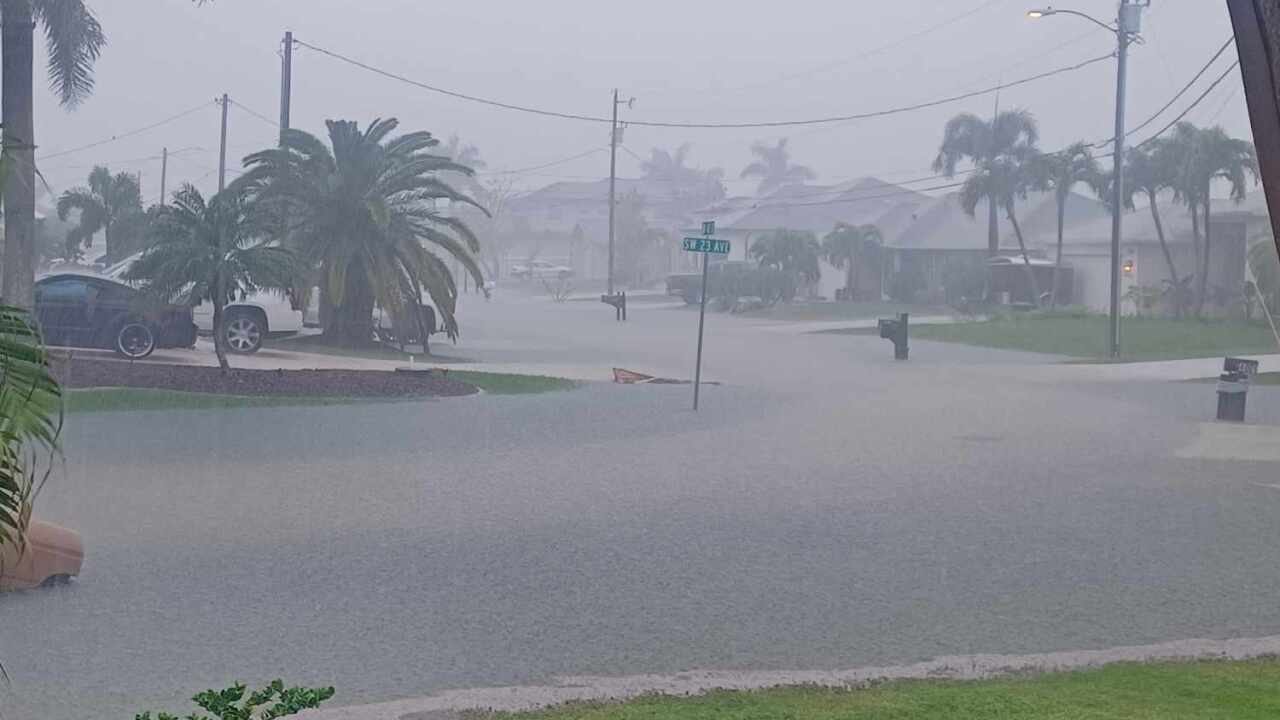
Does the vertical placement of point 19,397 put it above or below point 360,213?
below

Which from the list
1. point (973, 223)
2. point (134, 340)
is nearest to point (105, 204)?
point (134, 340)

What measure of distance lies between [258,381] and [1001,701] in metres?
16.5

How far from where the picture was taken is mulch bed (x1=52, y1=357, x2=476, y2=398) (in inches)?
836

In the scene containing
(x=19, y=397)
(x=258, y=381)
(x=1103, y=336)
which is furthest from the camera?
(x=1103, y=336)

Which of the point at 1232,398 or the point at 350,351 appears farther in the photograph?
the point at 350,351

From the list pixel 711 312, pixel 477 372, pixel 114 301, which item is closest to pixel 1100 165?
pixel 711 312

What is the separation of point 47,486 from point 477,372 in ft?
45.2

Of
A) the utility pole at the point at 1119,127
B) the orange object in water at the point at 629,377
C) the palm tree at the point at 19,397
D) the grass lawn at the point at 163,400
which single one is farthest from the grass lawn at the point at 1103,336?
the palm tree at the point at 19,397

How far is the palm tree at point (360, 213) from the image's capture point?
28.9 m

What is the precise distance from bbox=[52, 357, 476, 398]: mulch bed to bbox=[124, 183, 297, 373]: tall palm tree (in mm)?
1066

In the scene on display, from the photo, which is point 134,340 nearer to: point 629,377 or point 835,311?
point 629,377

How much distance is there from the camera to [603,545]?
1169 cm

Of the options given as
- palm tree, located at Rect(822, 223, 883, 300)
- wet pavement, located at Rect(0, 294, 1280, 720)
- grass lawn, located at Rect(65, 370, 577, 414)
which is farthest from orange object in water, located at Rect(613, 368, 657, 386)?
palm tree, located at Rect(822, 223, 883, 300)

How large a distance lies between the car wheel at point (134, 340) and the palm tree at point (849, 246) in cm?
4217
